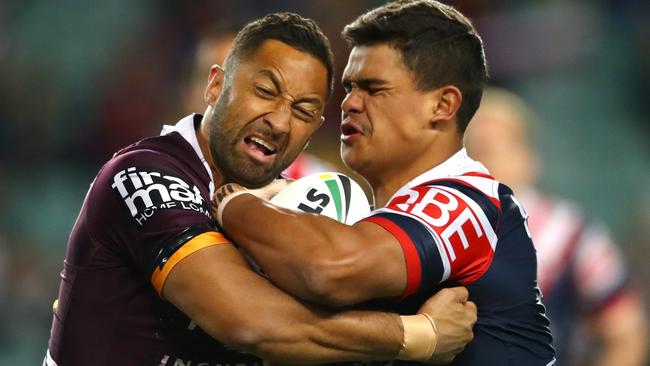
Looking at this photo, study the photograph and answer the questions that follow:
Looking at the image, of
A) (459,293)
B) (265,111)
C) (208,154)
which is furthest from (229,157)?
(459,293)

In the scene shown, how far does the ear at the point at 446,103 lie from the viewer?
3635 mm

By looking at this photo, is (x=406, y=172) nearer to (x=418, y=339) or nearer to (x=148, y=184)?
(x=418, y=339)

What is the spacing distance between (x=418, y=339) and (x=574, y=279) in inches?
114

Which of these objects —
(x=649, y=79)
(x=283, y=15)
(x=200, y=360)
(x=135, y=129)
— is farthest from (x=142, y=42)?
(x=200, y=360)

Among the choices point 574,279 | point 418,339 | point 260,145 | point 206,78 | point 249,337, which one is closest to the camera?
point 249,337

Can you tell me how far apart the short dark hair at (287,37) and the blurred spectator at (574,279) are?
Answer: 2511 millimetres

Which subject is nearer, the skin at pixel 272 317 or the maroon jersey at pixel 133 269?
the skin at pixel 272 317

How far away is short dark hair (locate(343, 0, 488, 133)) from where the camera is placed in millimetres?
3613

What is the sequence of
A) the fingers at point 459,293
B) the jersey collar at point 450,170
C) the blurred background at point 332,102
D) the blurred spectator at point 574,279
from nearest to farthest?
the fingers at point 459,293, the jersey collar at point 450,170, the blurred spectator at point 574,279, the blurred background at point 332,102

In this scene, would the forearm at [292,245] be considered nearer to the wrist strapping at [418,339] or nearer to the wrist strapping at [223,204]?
the wrist strapping at [223,204]

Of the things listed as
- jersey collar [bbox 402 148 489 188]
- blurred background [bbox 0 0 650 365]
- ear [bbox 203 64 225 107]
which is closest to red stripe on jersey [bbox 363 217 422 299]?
jersey collar [bbox 402 148 489 188]

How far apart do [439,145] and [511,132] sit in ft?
8.53

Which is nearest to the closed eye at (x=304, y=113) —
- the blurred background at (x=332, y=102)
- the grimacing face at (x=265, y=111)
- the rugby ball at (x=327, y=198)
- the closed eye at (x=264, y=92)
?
the grimacing face at (x=265, y=111)

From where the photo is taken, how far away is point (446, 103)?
12.0 ft
